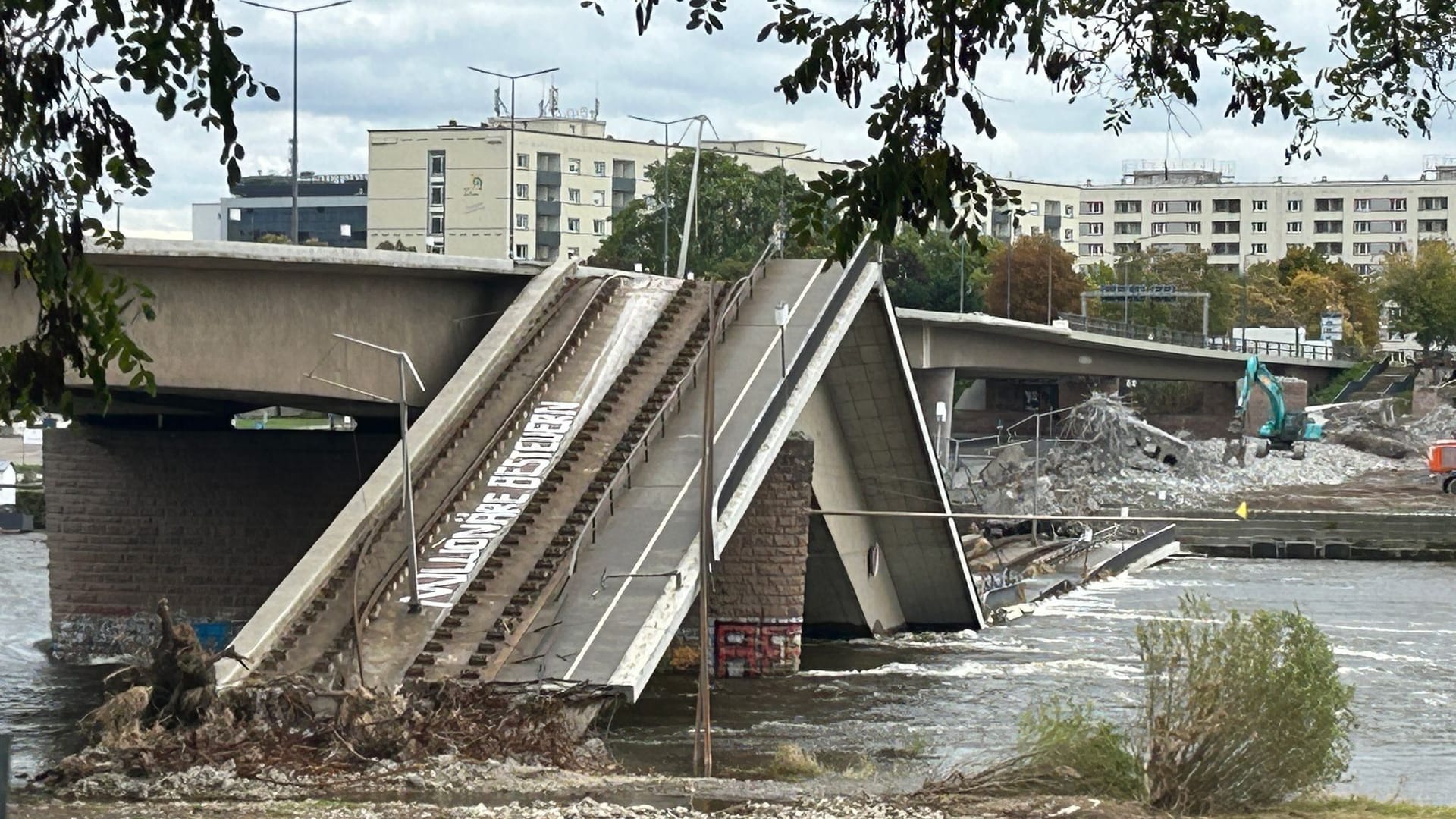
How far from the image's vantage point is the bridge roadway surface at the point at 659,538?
93.3 feet

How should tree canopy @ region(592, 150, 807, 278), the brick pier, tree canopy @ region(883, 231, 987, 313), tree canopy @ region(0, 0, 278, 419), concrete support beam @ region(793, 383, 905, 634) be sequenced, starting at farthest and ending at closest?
tree canopy @ region(883, 231, 987, 313) → tree canopy @ region(592, 150, 807, 278) → concrete support beam @ region(793, 383, 905, 634) → the brick pier → tree canopy @ region(0, 0, 278, 419)

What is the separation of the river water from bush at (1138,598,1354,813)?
13.3 feet

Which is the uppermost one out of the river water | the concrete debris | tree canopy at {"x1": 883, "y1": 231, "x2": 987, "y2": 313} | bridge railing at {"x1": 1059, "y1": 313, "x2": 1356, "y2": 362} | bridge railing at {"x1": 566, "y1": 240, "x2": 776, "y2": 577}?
tree canopy at {"x1": 883, "y1": 231, "x2": 987, "y2": 313}

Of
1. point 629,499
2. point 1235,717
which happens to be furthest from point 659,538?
point 1235,717

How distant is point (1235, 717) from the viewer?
20.4 metres

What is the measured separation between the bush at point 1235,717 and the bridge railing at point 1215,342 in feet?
274

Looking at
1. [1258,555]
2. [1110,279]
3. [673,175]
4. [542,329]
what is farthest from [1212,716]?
[1110,279]

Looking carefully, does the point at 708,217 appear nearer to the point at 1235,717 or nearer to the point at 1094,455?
the point at 1094,455

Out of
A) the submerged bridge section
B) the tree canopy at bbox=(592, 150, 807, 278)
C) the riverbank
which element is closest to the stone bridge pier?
the submerged bridge section

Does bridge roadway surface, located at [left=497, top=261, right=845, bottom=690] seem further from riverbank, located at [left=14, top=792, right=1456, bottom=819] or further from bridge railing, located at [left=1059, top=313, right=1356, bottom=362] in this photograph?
bridge railing, located at [left=1059, top=313, right=1356, bottom=362]

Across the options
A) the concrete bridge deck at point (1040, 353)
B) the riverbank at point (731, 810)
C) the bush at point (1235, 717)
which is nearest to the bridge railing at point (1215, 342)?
the concrete bridge deck at point (1040, 353)

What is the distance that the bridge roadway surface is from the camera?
2844 centimetres

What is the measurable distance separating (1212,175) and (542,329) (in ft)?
522

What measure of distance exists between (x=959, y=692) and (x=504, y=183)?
7560cm
